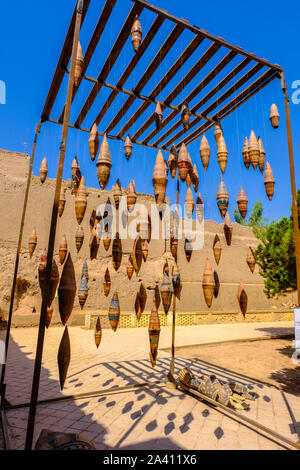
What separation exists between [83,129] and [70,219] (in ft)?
28.9

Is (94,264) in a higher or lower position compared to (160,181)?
higher

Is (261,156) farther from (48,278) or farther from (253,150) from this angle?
(48,278)

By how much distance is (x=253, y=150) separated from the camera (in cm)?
293

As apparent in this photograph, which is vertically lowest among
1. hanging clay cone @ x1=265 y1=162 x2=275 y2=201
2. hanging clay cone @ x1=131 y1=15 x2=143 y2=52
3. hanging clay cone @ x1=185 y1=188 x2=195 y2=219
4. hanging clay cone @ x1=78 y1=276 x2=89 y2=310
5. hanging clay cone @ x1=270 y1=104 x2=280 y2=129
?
hanging clay cone @ x1=78 y1=276 x2=89 y2=310

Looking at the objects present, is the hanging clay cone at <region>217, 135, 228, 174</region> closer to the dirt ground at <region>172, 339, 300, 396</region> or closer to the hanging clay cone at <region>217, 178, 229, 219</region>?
the hanging clay cone at <region>217, 178, 229, 219</region>

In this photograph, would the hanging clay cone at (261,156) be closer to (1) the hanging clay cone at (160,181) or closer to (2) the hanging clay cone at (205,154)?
(2) the hanging clay cone at (205,154)

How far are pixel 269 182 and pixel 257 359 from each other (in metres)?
6.52

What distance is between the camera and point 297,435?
3289mm

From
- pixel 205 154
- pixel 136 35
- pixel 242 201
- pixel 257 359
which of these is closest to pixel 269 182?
pixel 242 201

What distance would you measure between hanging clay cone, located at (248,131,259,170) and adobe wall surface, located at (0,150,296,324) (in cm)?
967

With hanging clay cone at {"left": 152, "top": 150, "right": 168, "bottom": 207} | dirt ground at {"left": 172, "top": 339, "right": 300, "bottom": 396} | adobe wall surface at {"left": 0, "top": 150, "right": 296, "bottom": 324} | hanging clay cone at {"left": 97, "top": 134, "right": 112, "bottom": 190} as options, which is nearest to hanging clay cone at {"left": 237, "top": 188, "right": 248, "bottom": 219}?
hanging clay cone at {"left": 152, "top": 150, "right": 168, "bottom": 207}

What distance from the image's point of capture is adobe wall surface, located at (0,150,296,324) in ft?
38.5
